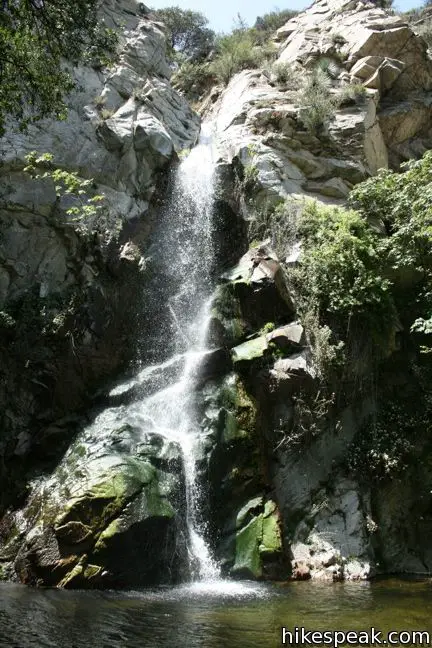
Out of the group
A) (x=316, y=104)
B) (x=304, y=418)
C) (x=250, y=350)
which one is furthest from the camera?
(x=316, y=104)

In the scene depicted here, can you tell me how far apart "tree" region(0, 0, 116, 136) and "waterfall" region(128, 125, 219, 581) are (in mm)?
6207

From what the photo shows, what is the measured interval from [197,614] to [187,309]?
28.4ft

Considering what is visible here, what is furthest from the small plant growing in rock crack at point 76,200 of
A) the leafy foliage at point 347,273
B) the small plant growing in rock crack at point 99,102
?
the leafy foliage at point 347,273

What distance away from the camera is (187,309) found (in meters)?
14.1

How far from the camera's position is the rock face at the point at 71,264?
1197 centimetres

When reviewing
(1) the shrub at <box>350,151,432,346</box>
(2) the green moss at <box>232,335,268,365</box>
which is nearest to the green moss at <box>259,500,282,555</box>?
(2) the green moss at <box>232,335,268,365</box>

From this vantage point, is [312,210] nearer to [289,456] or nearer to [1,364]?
[289,456]

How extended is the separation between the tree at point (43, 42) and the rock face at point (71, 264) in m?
1.84

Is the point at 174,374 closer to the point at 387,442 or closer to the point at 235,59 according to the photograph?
the point at 387,442

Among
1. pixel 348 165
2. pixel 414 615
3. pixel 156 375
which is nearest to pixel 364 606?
pixel 414 615

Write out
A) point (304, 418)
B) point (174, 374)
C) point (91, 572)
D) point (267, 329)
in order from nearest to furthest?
point (91, 572)
point (304, 418)
point (267, 329)
point (174, 374)

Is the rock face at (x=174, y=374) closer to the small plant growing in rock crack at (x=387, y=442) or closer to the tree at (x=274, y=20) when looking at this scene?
the small plant growing in rock crack at (x=387, y=442)

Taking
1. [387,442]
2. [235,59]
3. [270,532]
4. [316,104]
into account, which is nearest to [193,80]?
[235,59]

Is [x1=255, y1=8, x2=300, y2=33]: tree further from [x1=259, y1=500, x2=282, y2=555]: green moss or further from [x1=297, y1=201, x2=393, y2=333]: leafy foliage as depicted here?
[x1=259, y1=500, x2=282, y2=555]: green moss
